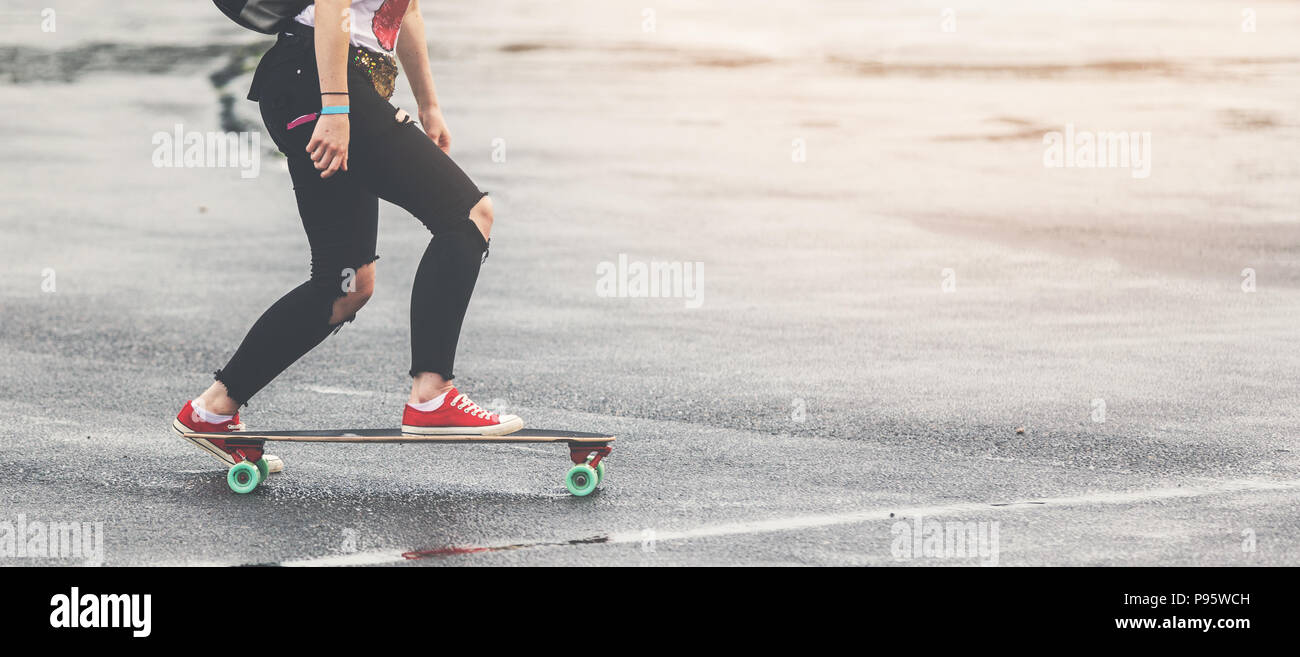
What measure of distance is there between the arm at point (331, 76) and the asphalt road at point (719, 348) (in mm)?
1137

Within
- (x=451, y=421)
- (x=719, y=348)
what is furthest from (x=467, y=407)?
(x=719, y=348)

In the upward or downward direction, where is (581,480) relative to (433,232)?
downward

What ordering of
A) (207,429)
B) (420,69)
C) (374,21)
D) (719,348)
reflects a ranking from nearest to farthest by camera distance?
(374,21) → (207,429) → (420,69) → (719,348)

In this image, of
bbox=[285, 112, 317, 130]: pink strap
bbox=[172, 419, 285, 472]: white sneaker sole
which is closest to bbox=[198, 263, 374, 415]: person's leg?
bbox=[172, 419, 285, 472]: white sneaker sole

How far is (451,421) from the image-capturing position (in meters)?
5.46

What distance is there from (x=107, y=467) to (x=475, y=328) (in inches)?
127

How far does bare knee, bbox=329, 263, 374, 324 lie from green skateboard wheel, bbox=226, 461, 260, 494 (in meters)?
0.55

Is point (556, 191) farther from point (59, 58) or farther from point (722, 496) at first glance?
point (59, 58)

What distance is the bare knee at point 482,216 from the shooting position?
212 inches

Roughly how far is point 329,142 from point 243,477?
1.19 metres

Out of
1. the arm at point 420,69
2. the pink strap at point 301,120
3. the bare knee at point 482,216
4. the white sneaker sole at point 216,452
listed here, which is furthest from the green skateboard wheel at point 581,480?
the pink strap at point 301,120

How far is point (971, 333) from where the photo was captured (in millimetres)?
8773

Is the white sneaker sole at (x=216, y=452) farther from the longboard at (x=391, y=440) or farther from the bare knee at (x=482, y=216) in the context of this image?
the bare knee at (x=482, y=216)

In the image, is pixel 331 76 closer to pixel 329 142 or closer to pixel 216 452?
pixel 329 142
